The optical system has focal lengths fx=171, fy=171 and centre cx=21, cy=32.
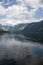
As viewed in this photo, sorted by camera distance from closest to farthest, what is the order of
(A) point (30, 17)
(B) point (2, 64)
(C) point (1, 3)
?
(B) point (2, 64), (C) point (1, 3), (A) point (30, 17)

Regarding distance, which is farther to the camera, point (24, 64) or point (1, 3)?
point (1, 3)

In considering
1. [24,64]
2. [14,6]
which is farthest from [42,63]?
[14,6]

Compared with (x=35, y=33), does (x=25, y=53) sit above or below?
below

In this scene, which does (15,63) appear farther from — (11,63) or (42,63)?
(42,63)

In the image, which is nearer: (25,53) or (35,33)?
(25,53)

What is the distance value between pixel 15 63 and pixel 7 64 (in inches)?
20.2

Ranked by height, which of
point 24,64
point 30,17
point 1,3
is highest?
point 1,3

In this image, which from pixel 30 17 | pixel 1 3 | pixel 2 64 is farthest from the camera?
pixel 30 17

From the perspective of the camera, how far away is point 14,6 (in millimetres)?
26578

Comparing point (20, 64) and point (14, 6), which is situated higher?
point (14, 6)

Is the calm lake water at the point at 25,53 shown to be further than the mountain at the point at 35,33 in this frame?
No

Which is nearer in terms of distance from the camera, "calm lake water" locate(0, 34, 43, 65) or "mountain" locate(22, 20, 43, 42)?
"calm lake water" locate(0, 34, 43, 65)

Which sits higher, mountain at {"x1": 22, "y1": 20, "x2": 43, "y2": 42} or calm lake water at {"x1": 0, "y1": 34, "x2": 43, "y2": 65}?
mountain at {"x1": 22, "y1": 20, "x2": 43, "y2": 42}

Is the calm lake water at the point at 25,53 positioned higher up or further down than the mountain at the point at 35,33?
further down
